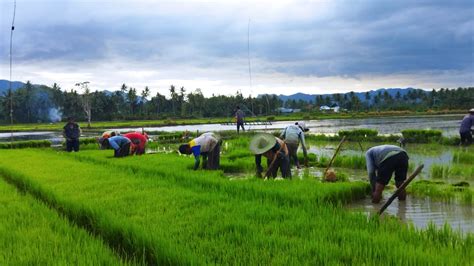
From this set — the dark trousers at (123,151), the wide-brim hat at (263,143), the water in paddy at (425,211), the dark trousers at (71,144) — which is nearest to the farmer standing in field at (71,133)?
the dark trousers at (71,144)

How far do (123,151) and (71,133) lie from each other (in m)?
3.45

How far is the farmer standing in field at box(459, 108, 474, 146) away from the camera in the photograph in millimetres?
11109

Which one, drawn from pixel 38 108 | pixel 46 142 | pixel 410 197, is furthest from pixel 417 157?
pixel 38 108

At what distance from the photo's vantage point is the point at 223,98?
62969 mm

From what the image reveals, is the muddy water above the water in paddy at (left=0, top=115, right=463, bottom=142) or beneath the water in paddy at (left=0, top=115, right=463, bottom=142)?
beneath

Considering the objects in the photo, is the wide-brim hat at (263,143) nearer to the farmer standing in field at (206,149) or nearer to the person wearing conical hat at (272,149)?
the person wearing conical hat at (272,149)

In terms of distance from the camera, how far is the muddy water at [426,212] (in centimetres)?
455

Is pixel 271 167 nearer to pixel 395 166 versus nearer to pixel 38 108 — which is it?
pixel 395 166

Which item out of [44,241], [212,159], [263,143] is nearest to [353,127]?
[212,159]

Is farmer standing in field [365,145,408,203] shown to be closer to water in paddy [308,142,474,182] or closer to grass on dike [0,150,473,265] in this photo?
grass on dike [0,150,473,265]

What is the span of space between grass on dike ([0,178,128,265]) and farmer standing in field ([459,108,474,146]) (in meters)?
10.7

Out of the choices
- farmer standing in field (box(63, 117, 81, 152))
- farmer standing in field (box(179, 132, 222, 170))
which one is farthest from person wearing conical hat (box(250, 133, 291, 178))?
farmer standing in field (box(63, 117, 81, 152))

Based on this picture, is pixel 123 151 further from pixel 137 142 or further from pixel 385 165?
Answer: pixel 385 165

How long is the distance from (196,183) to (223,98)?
56.9m
